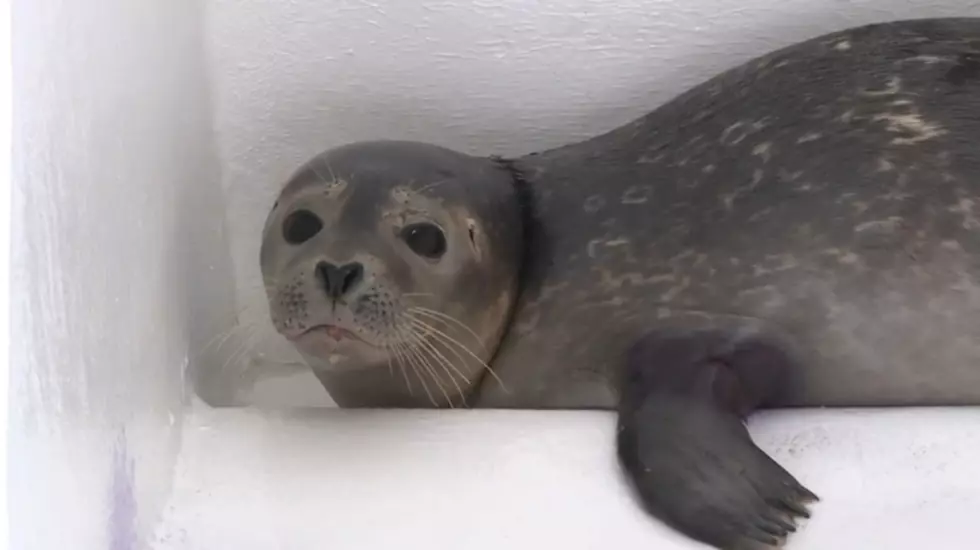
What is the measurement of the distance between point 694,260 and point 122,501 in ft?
2.47

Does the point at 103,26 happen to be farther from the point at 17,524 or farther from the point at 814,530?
the point at 814,530

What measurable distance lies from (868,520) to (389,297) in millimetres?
580

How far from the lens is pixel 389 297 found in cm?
134

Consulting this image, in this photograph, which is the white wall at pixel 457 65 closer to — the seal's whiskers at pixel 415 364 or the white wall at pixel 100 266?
the white wall at pixel 100 266

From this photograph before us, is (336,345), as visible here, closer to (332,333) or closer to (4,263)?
(332,333)

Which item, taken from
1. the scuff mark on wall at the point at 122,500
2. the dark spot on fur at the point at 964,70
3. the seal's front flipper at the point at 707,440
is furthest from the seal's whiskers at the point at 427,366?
the dark spot on fur at the point at 964,70

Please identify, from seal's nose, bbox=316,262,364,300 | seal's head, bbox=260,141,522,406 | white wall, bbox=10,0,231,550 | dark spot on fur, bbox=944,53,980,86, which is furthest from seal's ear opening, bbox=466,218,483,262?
dark spot on fur, bbox=944,53,980,86

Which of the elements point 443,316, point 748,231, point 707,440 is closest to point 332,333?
point 443,316

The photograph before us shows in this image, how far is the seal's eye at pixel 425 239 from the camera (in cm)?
144

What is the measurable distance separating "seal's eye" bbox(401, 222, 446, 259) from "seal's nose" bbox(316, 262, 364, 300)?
0.12 metres

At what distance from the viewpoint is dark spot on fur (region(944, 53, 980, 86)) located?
1464 mm

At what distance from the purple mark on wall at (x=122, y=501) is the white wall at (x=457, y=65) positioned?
0.55 metres

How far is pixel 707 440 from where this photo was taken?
4.11 ft

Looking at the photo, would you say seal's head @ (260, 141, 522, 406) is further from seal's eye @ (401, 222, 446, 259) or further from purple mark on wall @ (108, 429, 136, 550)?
purple mark on wall @ (108, 429, 136, 550)
